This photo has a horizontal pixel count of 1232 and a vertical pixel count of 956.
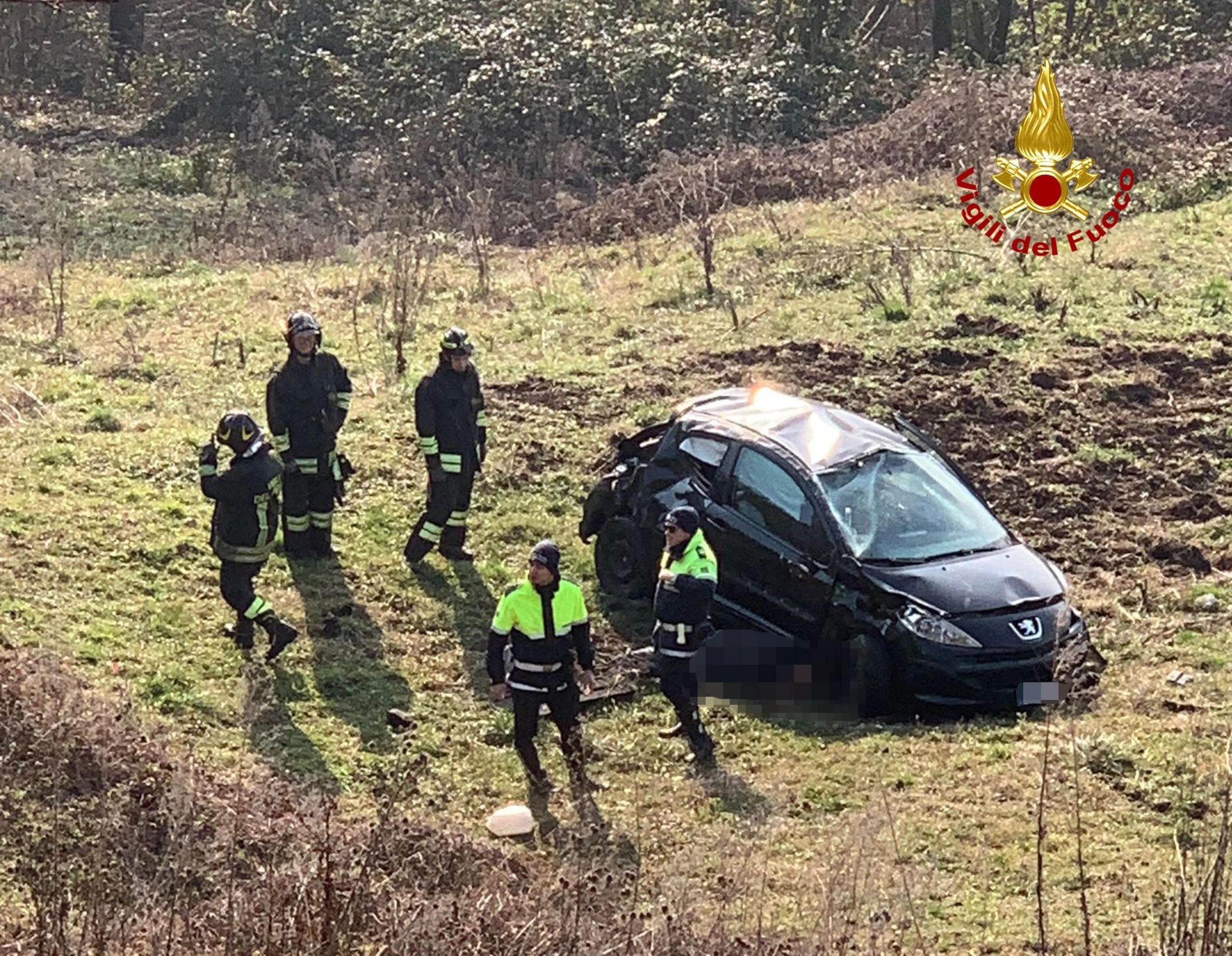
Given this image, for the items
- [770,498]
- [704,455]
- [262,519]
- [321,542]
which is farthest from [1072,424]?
[262,519]

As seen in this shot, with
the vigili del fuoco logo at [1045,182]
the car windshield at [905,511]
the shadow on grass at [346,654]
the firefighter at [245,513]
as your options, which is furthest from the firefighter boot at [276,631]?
the vigili del fuoco logo at [1045,182]

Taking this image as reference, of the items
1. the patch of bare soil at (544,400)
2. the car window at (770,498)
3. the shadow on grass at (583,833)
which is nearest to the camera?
the shadow on grass at (583,833)

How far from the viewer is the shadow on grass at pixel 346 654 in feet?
32.5

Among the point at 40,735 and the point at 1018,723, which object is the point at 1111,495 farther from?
the point at 40,735

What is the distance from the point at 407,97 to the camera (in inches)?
1167

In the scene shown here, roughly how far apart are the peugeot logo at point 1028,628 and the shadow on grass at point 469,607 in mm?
3374

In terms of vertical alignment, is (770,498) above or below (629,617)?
above

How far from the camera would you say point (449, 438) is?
11.9 metres

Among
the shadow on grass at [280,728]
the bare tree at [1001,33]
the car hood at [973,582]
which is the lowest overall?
the shadow on grass at [280,728]

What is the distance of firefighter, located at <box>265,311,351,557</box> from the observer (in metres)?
11.4

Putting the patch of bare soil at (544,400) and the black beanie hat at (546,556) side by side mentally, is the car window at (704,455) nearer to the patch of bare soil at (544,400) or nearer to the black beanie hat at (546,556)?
the black beanie hat at (546,556)

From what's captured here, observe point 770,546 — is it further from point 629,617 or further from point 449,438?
point 449,438

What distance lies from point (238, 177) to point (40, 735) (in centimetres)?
2095

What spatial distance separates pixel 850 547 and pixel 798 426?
127 cm
